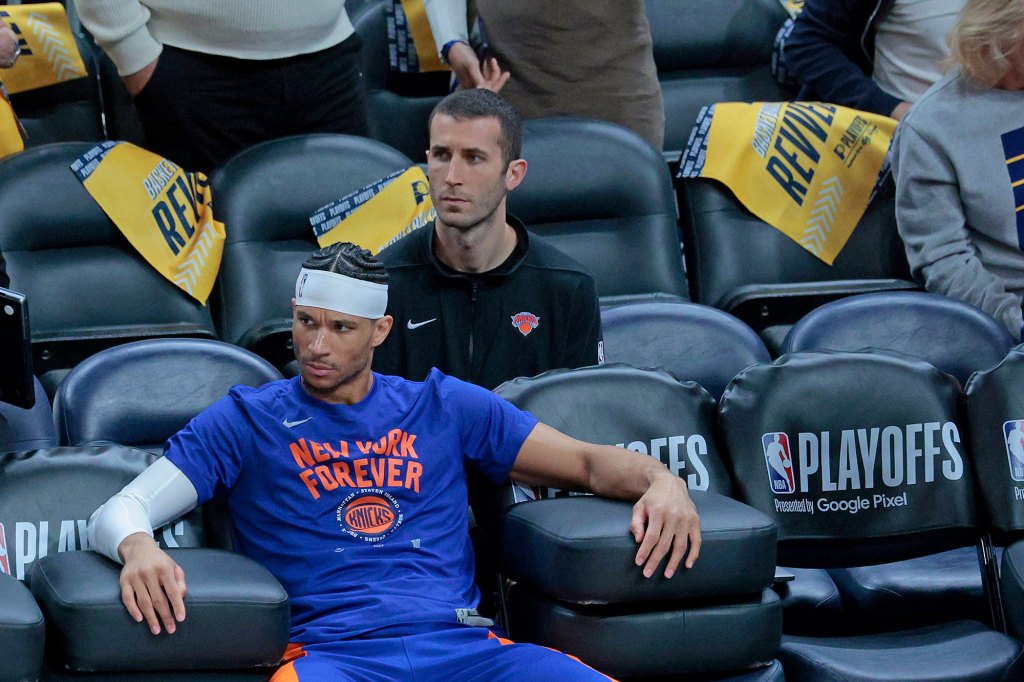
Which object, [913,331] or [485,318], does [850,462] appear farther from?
[485,318]

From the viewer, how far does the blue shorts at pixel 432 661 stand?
237 centimetres

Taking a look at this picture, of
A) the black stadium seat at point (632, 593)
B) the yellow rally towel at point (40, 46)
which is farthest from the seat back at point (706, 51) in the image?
the black stadium seat at point (632, 593)

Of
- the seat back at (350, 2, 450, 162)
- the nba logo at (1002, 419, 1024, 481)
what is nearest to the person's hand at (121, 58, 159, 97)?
the seat back at (350, 2, 450, 162)

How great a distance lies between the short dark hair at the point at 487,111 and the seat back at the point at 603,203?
0.59 m

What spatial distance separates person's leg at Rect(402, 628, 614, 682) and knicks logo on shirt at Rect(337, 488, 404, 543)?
0.24m

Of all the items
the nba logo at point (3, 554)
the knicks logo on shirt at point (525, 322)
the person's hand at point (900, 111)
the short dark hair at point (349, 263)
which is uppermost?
the short dark hair at point (349, 263)

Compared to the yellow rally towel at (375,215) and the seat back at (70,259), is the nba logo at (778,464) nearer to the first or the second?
the yellow rally towel at (375,215)

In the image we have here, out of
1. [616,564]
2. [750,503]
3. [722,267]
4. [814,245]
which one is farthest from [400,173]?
[616,564]

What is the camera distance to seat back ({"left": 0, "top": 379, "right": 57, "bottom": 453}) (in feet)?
9.70

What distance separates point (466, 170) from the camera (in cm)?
333

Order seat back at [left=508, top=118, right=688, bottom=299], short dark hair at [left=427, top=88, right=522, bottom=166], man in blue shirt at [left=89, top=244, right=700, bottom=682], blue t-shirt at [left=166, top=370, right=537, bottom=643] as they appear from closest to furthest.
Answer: man in blue shirt at [left=89, top=244, right=700, bottom=682] → blue t-shirt at [left=166, top=370, right=537, bottom=643] → short dark hair at [left=427, top=88, right=522, bottom=166] → seat back at [left=508, top=118, right=688, bottom=299]

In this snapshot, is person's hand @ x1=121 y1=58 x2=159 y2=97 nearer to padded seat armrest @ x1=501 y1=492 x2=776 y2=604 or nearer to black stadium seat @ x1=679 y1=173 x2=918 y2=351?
black stadium seat @ x1=679 y1=173 x2=918 y2=351

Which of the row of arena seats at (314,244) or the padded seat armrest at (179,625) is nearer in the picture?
the padded seat armrest at (179,625)

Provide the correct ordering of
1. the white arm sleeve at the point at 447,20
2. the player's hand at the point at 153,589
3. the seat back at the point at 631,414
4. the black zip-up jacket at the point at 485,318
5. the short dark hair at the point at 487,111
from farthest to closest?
the white arm sleeve at the point at 447,20
the short dark hair at the point at 487,111
the black zip-up jacket at the point at 485,318
the seat back at the point at 631,414
the player's hand at the point at 153,589
